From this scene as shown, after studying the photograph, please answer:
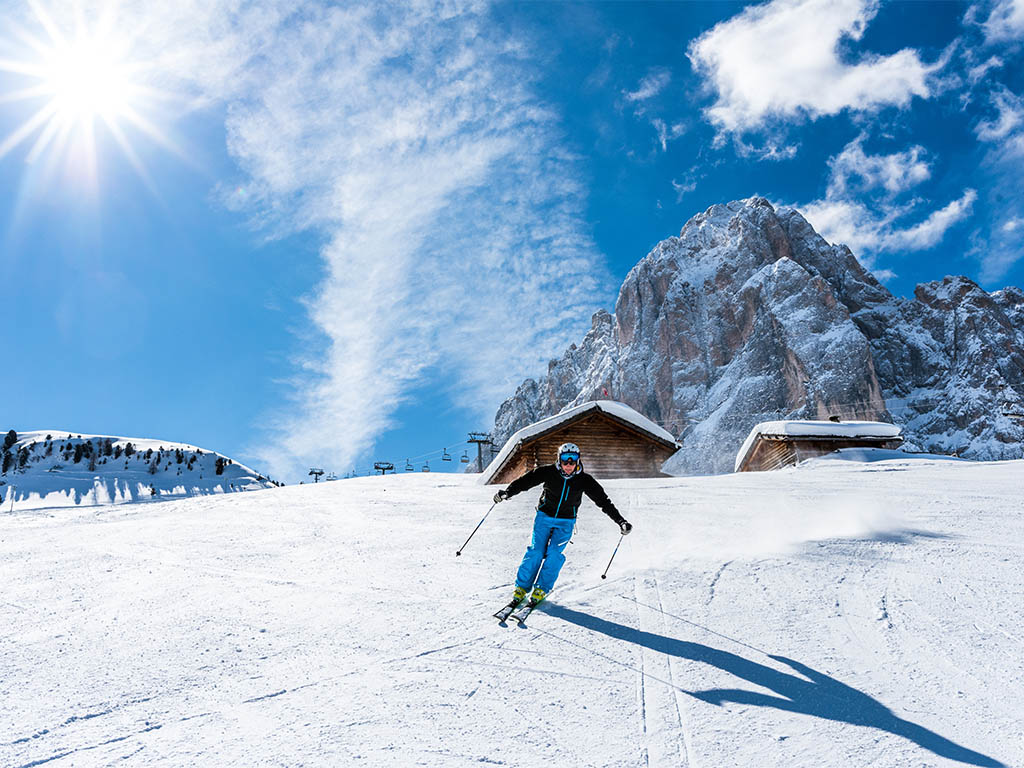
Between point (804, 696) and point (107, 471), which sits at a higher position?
point (107, 471)

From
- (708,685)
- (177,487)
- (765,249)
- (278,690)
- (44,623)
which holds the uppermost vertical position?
(765,249)

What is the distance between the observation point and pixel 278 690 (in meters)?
3.32

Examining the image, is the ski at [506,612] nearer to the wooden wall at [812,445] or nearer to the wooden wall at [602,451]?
the wooden wall at [602,451]

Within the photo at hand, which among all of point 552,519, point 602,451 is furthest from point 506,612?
point 602,451

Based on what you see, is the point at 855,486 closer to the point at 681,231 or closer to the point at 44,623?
the point at 44,623

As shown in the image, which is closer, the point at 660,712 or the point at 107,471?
the point at 660,712

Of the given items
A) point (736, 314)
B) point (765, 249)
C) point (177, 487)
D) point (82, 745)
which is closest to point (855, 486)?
point (82, 745)

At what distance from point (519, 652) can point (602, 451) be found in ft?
58.1

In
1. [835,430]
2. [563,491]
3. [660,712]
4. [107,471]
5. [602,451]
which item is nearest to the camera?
[660,712]

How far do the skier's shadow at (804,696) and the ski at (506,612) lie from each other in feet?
3.02

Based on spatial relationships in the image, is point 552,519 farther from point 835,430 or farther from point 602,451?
point 835,430

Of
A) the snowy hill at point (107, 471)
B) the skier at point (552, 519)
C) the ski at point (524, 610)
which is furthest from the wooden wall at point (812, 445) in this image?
the snowy hill at point (107, 471)

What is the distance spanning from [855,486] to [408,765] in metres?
12.6

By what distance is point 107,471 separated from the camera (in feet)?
252
